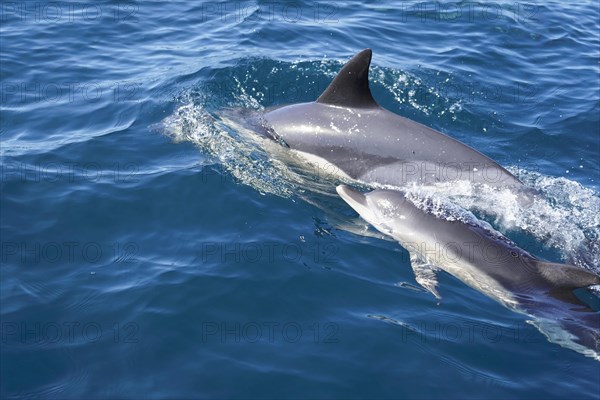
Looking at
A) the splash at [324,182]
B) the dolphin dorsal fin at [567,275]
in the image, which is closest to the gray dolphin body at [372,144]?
the splash at [324,182]

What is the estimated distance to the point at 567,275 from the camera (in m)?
8.30

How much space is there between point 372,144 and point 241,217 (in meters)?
2.76

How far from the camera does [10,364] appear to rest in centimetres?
715

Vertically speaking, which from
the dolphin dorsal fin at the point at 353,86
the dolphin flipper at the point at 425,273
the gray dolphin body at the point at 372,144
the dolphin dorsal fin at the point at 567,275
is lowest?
the dolphin flipper at the point at 425,273

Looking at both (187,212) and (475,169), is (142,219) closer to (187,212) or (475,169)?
(187,212)

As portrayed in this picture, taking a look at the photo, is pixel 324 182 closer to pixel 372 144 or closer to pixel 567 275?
pixel 372 144

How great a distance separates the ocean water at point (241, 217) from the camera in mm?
7285

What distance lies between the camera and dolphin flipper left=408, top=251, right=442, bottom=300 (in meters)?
8.77

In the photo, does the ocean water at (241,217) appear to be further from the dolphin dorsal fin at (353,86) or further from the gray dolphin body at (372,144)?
the dolphin dorsal fin at (353,86)

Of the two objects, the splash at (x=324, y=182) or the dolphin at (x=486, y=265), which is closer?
the dolphin at (x=486, y=265)

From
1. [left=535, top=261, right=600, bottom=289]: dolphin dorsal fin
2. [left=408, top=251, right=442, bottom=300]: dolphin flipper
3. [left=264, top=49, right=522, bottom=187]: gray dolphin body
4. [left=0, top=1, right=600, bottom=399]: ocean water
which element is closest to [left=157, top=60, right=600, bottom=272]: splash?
[left=0, top=1, right=600, bottom=399]: ocean water

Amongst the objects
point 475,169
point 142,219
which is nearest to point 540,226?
point 475,169

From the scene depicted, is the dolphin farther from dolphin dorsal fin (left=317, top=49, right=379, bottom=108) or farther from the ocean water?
dolphin dorsal fin (left=317, top=49, right=379, bottom=108)

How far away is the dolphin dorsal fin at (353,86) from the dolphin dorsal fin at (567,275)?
4096mm
